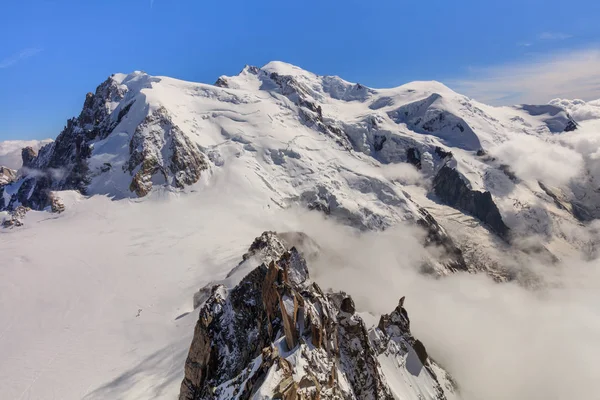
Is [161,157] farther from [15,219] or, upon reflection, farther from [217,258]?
[217,258]

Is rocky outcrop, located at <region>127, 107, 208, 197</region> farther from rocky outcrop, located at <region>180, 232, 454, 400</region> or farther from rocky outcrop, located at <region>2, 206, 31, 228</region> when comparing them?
rocky outcrop, located at <region>180, 232, 454, 400</region>

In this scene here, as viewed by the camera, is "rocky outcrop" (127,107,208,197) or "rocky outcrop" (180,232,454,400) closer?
"rocky outcrop" (180,232,454,400)

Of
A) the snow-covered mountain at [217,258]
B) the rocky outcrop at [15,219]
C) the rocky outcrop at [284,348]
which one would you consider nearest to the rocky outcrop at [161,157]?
the snow-covered mountain at [217,258]

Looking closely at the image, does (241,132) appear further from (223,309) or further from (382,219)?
(223,309)

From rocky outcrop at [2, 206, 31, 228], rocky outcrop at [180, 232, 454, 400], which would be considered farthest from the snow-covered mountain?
rocky outcrop at [2, 206, 31, 228]

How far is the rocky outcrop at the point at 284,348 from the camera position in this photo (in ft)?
103

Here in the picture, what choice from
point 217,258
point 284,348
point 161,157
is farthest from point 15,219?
point 284,348

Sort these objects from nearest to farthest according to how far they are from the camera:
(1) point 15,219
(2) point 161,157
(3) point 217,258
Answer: (3) point 217,258 < (1) point 15,219 < (2) point 161,157

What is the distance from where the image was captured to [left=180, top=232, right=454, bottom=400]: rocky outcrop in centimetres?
3148

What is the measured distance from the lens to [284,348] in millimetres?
35844

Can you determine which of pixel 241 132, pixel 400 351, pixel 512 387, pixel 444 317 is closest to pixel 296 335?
pixel 400 351

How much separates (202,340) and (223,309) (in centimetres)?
496

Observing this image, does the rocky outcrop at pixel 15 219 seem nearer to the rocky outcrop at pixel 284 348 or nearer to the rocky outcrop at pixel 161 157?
the rocky outcrop at pixel 161 157

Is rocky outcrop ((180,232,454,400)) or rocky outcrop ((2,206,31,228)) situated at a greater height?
rocky outcrop ((180,232,454,400))
